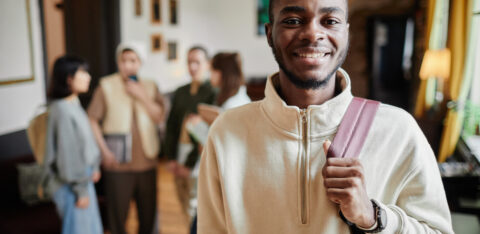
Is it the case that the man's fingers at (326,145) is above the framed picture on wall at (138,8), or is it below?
below

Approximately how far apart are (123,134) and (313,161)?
2.59m

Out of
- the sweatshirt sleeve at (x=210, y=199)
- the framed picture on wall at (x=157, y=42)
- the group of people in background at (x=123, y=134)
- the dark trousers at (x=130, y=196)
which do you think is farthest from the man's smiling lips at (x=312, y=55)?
the framed picture on wall at (x=157, y=42)

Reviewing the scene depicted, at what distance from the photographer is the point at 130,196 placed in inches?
136

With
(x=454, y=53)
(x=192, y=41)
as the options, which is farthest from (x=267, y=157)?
(x=192, y=41)

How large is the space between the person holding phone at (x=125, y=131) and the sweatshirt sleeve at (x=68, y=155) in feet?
1.47

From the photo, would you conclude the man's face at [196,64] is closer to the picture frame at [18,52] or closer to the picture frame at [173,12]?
the picture frame at [18,52]

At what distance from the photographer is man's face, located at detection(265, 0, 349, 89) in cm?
92

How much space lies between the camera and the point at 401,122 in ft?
3.15

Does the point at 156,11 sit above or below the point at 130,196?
above

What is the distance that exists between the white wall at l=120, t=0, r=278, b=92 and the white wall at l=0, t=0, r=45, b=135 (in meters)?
1.15

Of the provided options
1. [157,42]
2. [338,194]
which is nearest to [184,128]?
[338,194]

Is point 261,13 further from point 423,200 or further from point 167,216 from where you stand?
point 423,200

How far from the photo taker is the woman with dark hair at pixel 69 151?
2830 millimetres

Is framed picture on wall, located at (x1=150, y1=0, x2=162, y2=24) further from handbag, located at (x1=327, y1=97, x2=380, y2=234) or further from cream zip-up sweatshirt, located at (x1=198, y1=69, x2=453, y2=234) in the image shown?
handbag, located at (x1=327, y1=97, x2=380, y2=234)
